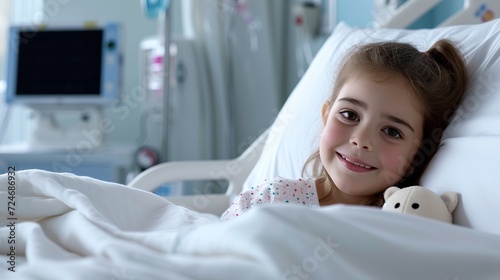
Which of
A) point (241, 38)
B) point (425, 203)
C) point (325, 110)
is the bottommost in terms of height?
point (425, 203)

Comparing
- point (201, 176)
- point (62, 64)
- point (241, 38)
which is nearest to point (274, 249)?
point (201, 176)

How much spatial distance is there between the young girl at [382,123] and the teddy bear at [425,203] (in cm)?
15

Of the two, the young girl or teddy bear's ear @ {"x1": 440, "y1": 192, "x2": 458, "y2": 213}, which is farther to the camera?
the young girl

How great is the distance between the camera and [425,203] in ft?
3.17

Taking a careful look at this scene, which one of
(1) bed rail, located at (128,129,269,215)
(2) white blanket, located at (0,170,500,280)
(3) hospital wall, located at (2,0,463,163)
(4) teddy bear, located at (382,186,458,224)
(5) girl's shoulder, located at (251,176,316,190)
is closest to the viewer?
(2) white blanket, located at (0,170,500,280)

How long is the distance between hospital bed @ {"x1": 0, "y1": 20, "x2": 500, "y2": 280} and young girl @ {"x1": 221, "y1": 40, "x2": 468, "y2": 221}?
0.04 meters

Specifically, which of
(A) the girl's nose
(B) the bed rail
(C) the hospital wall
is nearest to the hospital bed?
(A) the girl's nose

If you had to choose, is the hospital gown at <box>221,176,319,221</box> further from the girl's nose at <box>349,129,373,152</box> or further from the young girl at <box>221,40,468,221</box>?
the girl's nose at <box>349,129,373,152</box>

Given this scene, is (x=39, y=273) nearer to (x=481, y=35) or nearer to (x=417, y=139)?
(x=417, y=139)

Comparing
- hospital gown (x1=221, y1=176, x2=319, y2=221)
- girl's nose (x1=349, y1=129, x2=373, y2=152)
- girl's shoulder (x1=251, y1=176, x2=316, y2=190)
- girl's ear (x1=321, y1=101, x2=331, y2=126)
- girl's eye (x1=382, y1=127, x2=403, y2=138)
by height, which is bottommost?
hospital gown (x1=221, y1=176, x2=319, y2=221)

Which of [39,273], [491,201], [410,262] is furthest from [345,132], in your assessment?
[39,273]

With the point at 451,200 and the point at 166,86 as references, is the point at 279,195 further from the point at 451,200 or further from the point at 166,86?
the point at 166,86

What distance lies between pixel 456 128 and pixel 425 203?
246mm

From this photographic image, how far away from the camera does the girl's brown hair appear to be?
1.17m
